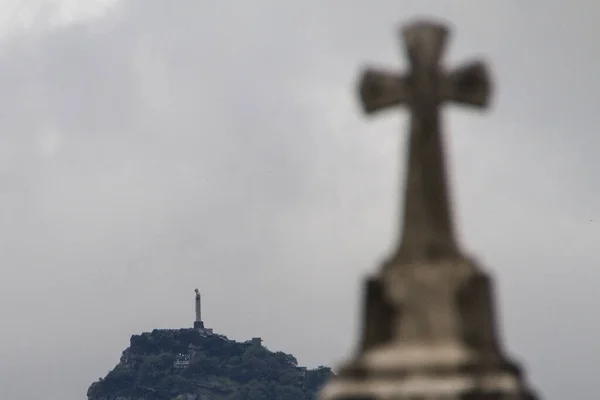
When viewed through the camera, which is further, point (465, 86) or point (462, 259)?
point (465, 86)

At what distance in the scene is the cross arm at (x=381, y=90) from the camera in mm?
12812

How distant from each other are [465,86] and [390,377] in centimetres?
234

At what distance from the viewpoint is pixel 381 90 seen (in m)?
12.9

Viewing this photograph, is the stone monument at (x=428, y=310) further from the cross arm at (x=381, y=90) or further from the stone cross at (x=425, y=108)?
the cross arm at (x=381, y=90)

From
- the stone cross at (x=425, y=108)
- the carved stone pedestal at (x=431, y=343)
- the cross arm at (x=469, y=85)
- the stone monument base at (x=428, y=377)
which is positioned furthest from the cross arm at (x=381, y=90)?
the stone monument base at (x=428, y=377)

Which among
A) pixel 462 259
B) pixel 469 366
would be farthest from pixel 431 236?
pixel 469 366

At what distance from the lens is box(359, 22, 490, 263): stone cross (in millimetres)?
12219

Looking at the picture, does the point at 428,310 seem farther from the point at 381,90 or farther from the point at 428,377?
the point at 381,90

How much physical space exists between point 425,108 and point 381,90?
1.36 ft

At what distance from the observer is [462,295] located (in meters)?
12.0

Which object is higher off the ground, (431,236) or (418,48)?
(418,48)

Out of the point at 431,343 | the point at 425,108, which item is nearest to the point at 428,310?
the point at 431,343

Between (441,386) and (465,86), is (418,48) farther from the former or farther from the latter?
(441,386)

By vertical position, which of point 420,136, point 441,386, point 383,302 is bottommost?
point 441,386
